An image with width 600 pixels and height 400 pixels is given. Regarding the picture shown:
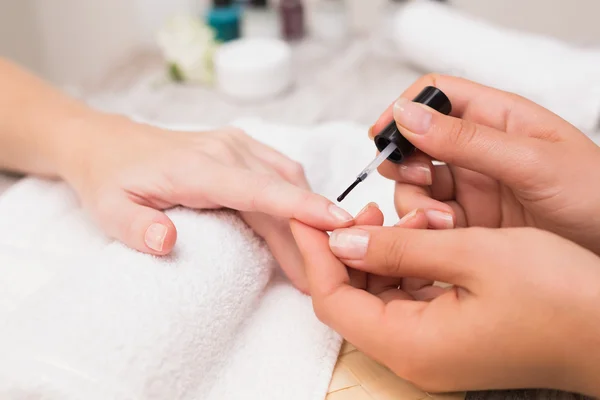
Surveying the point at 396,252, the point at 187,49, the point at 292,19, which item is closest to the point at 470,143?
the point at 396,252

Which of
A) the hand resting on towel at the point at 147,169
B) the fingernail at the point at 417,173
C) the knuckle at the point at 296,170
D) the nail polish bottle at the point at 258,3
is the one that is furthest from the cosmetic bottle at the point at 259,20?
the fingernail at the point at 417,173

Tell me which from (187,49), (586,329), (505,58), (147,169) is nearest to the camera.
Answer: (586,329)

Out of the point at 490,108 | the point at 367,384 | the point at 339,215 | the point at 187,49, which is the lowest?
the point at 187,49

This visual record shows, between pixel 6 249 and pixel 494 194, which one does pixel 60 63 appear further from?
pixel 494 194

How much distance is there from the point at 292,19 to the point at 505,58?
603 millimetres

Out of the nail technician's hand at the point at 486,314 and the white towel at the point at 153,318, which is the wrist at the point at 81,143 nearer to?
the white towel at the point at 153,318

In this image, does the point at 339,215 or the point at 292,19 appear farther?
the point at 292,19

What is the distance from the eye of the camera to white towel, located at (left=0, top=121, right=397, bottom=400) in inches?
19.5

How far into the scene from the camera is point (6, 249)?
70 centimetres

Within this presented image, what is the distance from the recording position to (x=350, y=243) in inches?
23.0

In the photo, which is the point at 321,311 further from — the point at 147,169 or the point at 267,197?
the point at 147,169

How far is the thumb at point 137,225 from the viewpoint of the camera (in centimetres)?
60

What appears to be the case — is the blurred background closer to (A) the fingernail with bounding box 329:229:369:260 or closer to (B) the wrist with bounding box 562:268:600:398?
(A) the fingernail with bounding box 329:229:369:260

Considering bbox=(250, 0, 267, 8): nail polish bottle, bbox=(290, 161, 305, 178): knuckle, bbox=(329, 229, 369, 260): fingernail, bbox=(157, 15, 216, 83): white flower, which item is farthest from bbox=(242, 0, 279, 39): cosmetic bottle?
bbox=(329, 229, 369, 260): fingernail
